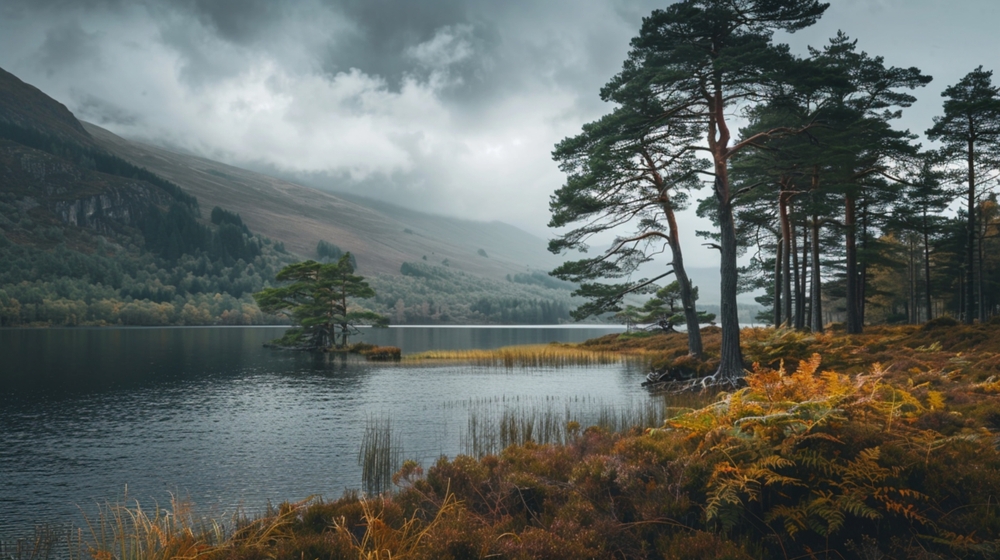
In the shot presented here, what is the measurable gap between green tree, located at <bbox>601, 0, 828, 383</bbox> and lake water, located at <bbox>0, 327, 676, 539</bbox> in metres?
6.01

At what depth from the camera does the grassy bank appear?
542 centimetres

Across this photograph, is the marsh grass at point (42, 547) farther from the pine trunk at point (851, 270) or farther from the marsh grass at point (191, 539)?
the pine trunk at point (851, 270)

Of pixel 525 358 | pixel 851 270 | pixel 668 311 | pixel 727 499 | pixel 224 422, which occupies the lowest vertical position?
pixel 224 422

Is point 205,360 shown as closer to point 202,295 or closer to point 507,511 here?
point 507,511

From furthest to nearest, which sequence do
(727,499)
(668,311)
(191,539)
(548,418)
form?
(668,311), (548,418), (191,539), (727,499)

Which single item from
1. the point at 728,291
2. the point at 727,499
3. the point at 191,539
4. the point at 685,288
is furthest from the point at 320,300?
the point at 727,499

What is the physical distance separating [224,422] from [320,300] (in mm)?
35877

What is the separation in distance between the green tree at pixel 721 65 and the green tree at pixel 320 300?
39.1 meters

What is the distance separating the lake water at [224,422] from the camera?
11.8 metres

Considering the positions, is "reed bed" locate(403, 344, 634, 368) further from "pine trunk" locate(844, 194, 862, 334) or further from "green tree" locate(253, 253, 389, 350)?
"pine trunk" locate(844, 194, 862, 334)

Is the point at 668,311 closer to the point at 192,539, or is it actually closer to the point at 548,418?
the point at 548,418

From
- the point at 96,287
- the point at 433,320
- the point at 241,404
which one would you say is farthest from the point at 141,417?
the point at 433,320

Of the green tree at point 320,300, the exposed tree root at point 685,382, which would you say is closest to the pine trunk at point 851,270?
the exposed tree root at point 685,382

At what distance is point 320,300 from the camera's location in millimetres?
54656
